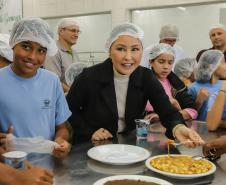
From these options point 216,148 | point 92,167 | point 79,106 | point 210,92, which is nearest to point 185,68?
point 210,92

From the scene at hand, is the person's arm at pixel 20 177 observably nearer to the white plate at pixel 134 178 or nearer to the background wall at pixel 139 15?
the white plate at pixel 134 178

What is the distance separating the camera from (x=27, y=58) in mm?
1543

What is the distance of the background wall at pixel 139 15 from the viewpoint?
4.57 metres

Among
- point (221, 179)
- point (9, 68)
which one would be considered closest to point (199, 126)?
point (221, 179)

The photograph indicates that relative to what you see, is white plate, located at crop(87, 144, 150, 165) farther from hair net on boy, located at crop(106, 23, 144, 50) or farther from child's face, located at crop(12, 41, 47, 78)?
hair net on boy, located at crop(106, 23, 144, 50)

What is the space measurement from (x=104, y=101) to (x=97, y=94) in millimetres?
59

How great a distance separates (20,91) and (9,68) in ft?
0.45

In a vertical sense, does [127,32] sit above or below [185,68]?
above

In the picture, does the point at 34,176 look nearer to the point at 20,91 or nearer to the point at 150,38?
the point at 20,91

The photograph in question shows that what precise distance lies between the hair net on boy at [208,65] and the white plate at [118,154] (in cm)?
108

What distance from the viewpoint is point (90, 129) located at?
6.09ft

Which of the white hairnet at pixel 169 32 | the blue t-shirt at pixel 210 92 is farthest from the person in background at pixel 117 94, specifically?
the white hairnet at pixel 169 32

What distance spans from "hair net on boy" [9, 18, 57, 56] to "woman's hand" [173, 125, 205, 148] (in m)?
0.80

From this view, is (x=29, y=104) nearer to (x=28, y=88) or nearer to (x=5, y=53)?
(x=28, y=88)
